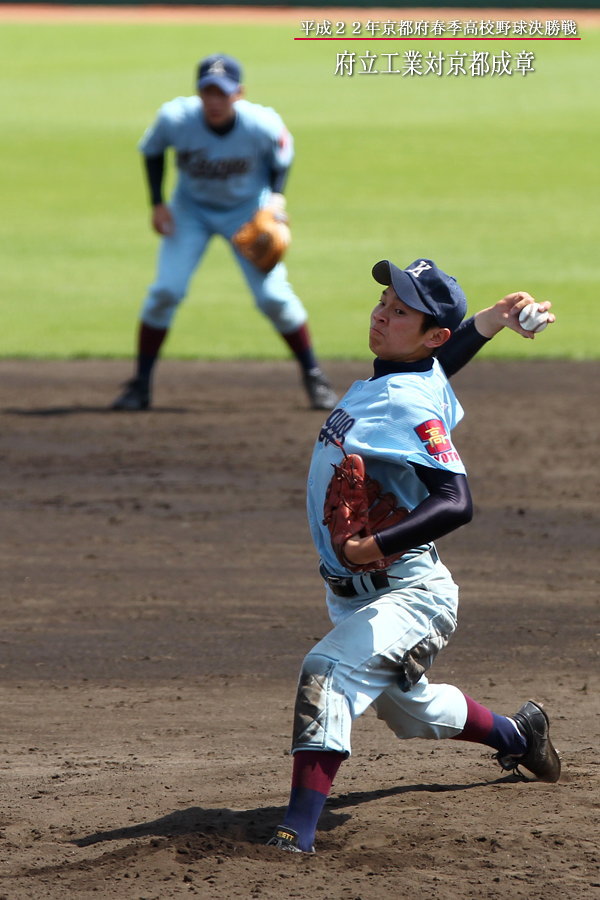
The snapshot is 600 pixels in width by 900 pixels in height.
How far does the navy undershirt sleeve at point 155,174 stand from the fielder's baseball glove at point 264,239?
0.92m

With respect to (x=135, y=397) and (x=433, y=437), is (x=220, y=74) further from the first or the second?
(x=433, y=437)

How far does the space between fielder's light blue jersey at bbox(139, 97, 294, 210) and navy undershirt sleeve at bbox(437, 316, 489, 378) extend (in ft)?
20.3

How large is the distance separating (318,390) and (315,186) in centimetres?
1488

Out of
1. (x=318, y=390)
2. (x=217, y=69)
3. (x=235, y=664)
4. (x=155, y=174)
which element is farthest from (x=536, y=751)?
(x=155, y=174)

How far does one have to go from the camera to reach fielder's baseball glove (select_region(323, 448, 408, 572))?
3.64 metres

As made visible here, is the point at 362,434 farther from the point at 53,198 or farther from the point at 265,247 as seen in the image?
the point at 53,198

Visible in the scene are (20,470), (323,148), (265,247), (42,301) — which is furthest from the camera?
(323,148)

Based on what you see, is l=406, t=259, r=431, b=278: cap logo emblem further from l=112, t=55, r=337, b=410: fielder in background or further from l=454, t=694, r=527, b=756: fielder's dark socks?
l=112, t=55, r=337, b=410: fielder in background

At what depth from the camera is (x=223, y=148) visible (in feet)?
33.1

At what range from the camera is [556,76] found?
34.1 metres

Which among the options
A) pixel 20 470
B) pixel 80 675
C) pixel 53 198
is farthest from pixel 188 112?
pixel 53 198

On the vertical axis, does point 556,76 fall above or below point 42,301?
above

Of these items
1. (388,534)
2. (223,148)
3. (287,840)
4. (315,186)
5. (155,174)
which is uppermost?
(315,186)

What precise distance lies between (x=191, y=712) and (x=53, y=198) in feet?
64.4
